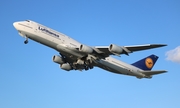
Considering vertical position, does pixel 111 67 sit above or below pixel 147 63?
below

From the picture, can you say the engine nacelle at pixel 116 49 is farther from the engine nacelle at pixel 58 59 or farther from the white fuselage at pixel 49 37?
the engine nacelle at pixel 58 59

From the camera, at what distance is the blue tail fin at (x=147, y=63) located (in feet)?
171

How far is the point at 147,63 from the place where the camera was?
2101 inches

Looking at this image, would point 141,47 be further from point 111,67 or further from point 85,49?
point 111,67

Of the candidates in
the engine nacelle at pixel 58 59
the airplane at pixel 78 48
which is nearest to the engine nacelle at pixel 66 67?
the engine nacelle at pixel 58 59

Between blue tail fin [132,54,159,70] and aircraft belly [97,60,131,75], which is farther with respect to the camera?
blue tail fin [132,54,159,70]

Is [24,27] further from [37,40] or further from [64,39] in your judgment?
[64,39]

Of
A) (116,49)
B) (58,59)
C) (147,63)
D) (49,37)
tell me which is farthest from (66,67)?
(147,63)

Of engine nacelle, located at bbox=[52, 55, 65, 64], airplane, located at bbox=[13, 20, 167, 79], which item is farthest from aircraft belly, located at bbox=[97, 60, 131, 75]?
engine nacelle, located at bbox=[52, 55, 65, 64]

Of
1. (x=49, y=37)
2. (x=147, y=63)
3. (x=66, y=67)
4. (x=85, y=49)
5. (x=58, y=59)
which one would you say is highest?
(x=49, y=37)

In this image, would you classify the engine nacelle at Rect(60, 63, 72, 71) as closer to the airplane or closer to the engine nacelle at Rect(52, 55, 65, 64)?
the engine nacelle at Rect(52, 55, 65, 64)

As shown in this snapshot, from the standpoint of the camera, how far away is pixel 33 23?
1596 inches

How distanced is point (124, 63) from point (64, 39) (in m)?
12.0

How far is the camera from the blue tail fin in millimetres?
52066
